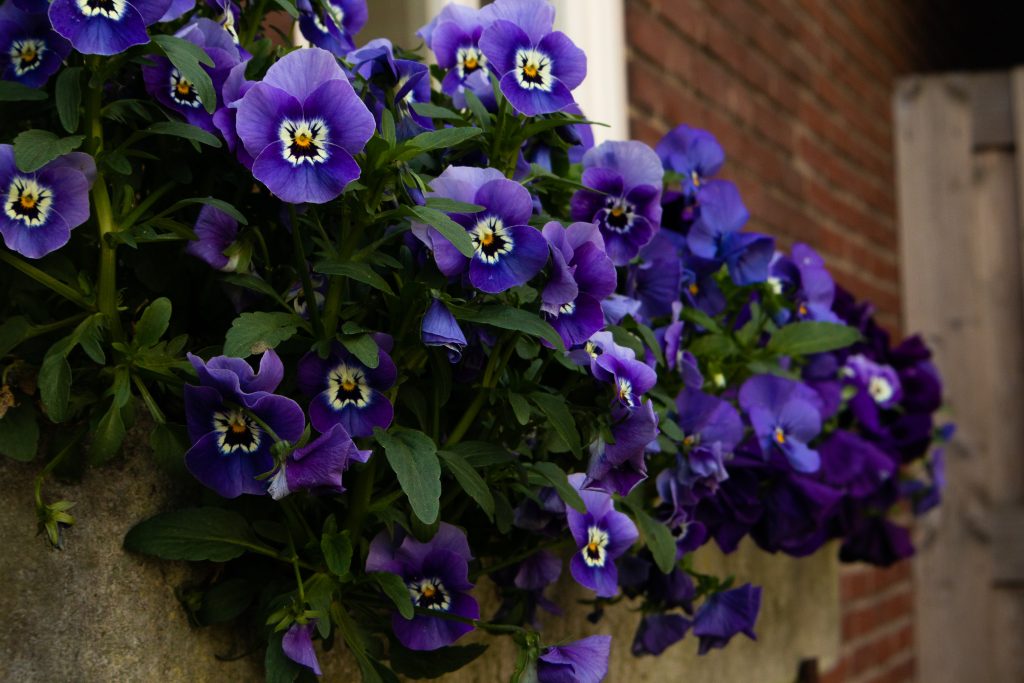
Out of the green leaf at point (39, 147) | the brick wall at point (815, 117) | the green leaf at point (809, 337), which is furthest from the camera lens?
the brick wall at point (815, 117)

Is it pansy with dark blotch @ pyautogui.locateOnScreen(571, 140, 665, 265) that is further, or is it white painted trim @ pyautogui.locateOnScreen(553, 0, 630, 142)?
white painted trim @ pyautogui.locateOnScreen(553, 0, 630, 142)

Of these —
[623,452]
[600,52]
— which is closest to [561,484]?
[623,452]

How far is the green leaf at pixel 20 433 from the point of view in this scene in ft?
2.52

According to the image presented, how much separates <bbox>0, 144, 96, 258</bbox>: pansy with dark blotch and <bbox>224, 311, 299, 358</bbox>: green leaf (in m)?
0.12

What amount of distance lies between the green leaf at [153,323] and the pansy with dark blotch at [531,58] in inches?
11.6

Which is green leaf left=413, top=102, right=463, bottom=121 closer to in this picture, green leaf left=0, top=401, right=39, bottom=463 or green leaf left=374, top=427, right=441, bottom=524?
green leaf left=374, top=427, right=441, bottom=524

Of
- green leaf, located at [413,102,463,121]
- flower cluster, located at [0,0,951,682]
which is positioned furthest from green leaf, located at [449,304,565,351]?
green leaf, located at [413,102,463,121]

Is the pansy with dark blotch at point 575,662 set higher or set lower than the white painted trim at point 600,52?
lower

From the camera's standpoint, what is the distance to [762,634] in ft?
5.16

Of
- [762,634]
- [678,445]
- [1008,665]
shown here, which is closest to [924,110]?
[1008,665]

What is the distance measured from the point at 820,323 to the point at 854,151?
2.15 metres

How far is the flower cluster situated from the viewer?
77 centimetres

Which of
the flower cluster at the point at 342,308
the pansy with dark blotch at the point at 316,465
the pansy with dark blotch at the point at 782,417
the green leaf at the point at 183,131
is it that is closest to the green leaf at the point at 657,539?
the flower cluster at the point at 342,308

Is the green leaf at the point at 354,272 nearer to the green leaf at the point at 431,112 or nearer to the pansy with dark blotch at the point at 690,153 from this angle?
the green leaf at the point at 431,112
